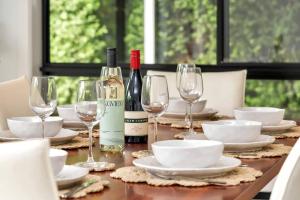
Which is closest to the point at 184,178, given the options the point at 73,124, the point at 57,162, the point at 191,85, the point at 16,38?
the point at 57,162

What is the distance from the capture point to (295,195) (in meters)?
1.43

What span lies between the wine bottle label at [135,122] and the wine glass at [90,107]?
13.9 inches

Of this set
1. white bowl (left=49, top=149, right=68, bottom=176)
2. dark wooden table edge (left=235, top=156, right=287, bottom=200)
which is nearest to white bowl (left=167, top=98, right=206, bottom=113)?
dark wooden table edge (left=235, top=156, right=287, bottom=200)

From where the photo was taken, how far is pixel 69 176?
5.05 ft

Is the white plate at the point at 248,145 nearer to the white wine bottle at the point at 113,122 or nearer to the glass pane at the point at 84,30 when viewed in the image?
the white wine bottle at the point at 113,122

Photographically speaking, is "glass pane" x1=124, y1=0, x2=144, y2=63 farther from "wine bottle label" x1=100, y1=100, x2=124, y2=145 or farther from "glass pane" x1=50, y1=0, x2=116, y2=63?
"wine bottle label" x1=100, y1=100, x2=124, y2=145

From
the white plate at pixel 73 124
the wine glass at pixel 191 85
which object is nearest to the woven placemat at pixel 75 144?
the white plate at pixel 73 124

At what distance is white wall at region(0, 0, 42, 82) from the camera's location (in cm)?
436

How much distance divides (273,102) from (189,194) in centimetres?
284

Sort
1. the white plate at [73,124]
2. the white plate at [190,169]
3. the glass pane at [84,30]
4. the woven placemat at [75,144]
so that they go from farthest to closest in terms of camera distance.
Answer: the glass pane at [84,30] → the white plate at [73,124] → the woven placemat at [75,144] → the white plate at [190,169]

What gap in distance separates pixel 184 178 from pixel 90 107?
34cm

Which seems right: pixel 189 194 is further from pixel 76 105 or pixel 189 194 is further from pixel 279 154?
pixel 279 154

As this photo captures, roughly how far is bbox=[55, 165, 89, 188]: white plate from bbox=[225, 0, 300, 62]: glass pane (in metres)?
2.69

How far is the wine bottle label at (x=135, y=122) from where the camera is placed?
2203 millimetres
